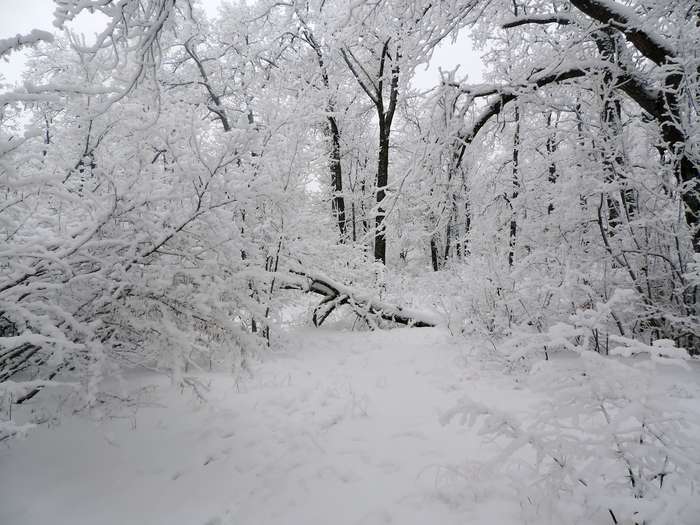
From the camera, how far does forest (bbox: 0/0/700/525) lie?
1.91 meters

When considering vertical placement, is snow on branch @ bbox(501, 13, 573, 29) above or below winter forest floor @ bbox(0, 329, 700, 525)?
above

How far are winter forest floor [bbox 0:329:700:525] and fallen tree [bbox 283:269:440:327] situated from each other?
9.90ft

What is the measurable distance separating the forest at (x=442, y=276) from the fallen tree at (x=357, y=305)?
7cm

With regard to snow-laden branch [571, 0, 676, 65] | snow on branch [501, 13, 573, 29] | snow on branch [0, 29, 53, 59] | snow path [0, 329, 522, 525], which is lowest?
snow path [0, 329, 522, 525]

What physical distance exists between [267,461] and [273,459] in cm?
5

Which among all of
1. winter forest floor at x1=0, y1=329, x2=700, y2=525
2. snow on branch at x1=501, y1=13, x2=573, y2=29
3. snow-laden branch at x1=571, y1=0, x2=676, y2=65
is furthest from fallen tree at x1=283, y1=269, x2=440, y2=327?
snow-laden branch at x1=571, y1=0, x2=676, y2=65

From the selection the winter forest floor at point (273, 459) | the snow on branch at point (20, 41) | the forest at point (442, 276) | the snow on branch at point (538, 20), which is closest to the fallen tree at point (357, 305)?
the forest at point (442, 276)

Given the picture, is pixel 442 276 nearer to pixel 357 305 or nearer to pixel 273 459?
pixel 357 305

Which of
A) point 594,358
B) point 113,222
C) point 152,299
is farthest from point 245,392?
point 594,358

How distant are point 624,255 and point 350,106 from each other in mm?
11480

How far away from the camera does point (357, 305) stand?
7.75 m

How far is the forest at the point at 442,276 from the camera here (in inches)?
75.2

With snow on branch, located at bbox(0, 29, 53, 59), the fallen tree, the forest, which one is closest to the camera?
the forest

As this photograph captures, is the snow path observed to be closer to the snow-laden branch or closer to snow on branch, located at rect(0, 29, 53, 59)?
snow on branch, located at rect(0, 29, 53, 59)
